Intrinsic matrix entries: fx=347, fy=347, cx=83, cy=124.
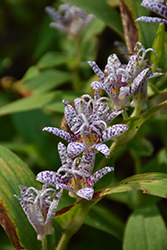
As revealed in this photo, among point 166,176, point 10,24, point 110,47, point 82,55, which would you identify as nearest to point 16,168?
point 166,176

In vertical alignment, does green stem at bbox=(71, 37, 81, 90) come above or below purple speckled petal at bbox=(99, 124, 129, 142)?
above

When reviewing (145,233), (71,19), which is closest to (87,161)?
(145,233)

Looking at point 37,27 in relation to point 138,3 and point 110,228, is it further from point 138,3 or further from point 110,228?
point 110,228

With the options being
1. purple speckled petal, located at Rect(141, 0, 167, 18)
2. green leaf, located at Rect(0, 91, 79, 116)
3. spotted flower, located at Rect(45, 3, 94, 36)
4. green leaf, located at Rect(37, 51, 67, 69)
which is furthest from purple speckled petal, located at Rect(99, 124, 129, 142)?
spotted flower, located at Rect(45, 3, 94, 36)

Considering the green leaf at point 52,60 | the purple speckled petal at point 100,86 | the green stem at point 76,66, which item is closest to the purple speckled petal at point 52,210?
the purple speckled petal at point 100,86

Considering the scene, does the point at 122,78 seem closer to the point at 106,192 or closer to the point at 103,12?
the point at 106,192

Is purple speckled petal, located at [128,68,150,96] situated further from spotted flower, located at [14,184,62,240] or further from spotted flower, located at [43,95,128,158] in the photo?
spotted flower, located at [14,184,62,240]

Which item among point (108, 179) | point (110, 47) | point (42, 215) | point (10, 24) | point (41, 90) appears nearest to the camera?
point (42, 215)
